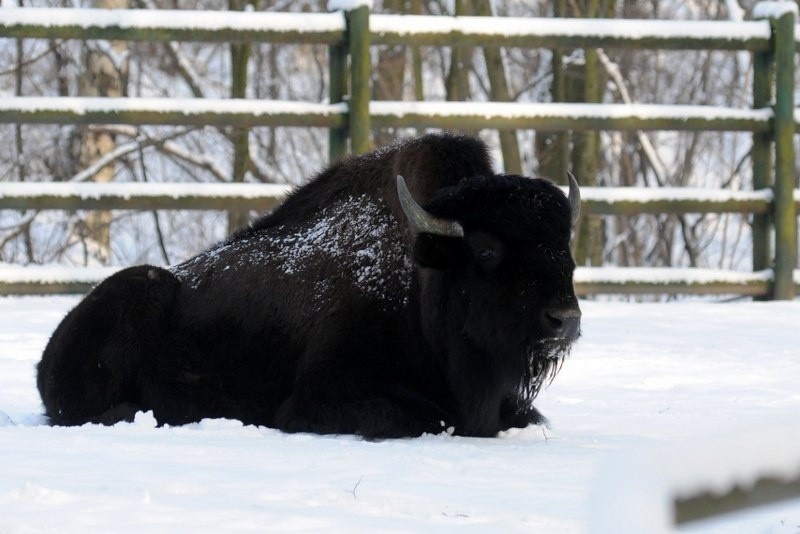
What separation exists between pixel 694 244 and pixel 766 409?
38.0ft

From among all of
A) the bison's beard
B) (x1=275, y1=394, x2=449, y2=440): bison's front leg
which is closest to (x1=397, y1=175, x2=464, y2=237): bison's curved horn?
the bison's beard

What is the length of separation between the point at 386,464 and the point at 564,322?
0.75 metres

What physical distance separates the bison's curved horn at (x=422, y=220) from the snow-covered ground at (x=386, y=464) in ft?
2.14

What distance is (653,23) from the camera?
805 cm

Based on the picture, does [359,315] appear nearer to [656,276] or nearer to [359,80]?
[359,80]

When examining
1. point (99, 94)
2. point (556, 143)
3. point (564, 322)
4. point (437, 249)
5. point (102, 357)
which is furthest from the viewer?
point (556, 143)

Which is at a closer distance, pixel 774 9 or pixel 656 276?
pixel 656 276

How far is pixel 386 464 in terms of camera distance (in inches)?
120

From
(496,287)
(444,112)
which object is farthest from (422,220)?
(444,112)

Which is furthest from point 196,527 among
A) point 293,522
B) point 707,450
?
point 707,450

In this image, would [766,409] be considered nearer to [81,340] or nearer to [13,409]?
[81,340]

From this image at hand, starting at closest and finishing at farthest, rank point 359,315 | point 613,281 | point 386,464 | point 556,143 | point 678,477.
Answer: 1. point 678,477
2. point 386,464
3. point 359,315
4. point 613,281
5. point 556,143

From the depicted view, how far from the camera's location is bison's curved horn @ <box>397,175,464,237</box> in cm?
377

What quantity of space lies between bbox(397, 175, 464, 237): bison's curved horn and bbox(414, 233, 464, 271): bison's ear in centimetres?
4
